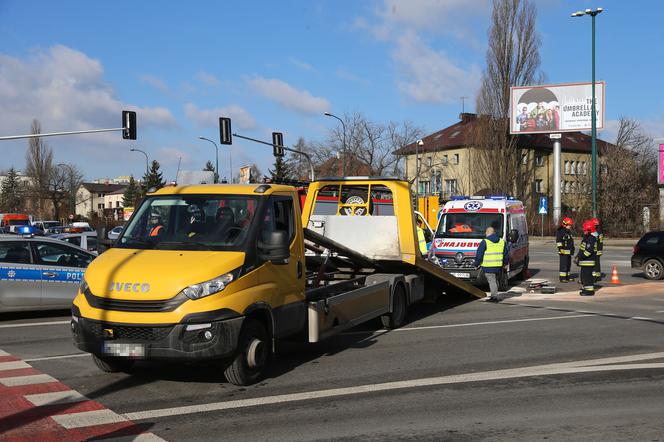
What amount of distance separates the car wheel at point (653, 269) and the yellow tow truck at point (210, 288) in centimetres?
1302

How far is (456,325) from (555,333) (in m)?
1.67

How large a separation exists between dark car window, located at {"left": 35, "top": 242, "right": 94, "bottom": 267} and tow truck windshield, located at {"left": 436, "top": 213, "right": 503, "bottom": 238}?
8.52 m

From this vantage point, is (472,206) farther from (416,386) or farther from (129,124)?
(129,124)

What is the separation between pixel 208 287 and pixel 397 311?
5.16 metres

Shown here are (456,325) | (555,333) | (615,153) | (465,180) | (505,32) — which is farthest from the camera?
(465,180)

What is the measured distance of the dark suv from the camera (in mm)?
18984

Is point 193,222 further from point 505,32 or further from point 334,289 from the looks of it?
point 505,32

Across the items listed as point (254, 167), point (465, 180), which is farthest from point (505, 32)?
point (254, 167)

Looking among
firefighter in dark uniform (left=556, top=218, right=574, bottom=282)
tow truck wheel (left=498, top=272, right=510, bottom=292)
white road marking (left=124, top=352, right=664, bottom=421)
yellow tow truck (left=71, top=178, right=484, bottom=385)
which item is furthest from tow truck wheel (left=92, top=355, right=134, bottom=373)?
firefighter in dark uniform (left=556, top=218, right=574, bottom=282)

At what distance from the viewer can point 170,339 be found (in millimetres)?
6262

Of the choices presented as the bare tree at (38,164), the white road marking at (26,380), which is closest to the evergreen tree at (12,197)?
the bare tree at (38,164)

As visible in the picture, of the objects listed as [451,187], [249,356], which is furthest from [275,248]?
[451,187]

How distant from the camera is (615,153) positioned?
177 feet

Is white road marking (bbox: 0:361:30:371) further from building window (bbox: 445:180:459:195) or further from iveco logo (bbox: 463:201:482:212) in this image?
building window (bbox: 445:180:459:195)
